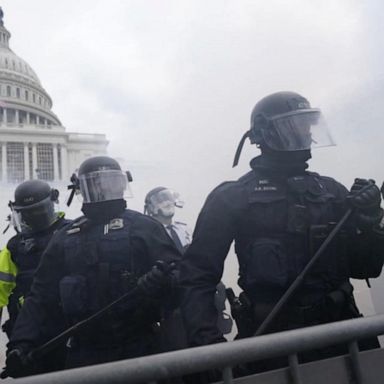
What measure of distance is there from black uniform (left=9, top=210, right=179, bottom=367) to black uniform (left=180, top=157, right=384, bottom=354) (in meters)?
0.34

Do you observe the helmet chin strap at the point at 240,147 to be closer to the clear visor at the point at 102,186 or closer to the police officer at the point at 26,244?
the clear visor at the point at 102,186

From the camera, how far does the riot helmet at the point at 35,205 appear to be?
2.48 m

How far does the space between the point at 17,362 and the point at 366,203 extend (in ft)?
4.70

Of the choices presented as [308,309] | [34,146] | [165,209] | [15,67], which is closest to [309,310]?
[308,309]

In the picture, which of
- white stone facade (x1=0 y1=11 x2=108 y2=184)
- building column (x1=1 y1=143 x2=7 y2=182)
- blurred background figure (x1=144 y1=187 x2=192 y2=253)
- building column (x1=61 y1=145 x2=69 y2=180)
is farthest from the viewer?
building column (x1=61 y1=145 x2=69 y2=180)

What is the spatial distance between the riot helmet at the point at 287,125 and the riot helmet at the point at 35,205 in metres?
1.29

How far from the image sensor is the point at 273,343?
0.96m

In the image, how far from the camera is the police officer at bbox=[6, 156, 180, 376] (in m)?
1.73

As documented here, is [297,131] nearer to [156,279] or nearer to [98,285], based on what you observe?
[156,279]

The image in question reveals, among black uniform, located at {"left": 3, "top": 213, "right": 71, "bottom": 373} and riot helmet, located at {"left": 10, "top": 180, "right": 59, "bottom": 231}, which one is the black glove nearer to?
black uniform, located at {"left": 3, "top": 213, "right": 71, "bottom": 373}

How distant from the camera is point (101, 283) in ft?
5.77

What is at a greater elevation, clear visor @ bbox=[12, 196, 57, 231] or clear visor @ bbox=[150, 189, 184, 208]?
clear visor @ bbox=[150, 189, 184, 208]

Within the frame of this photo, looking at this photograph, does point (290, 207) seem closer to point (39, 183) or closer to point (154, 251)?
point (154, 251)

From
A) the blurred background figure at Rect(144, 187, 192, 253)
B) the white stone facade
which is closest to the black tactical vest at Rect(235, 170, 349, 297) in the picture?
the blurred background figure at Rect(144, 187, 192, 253)
